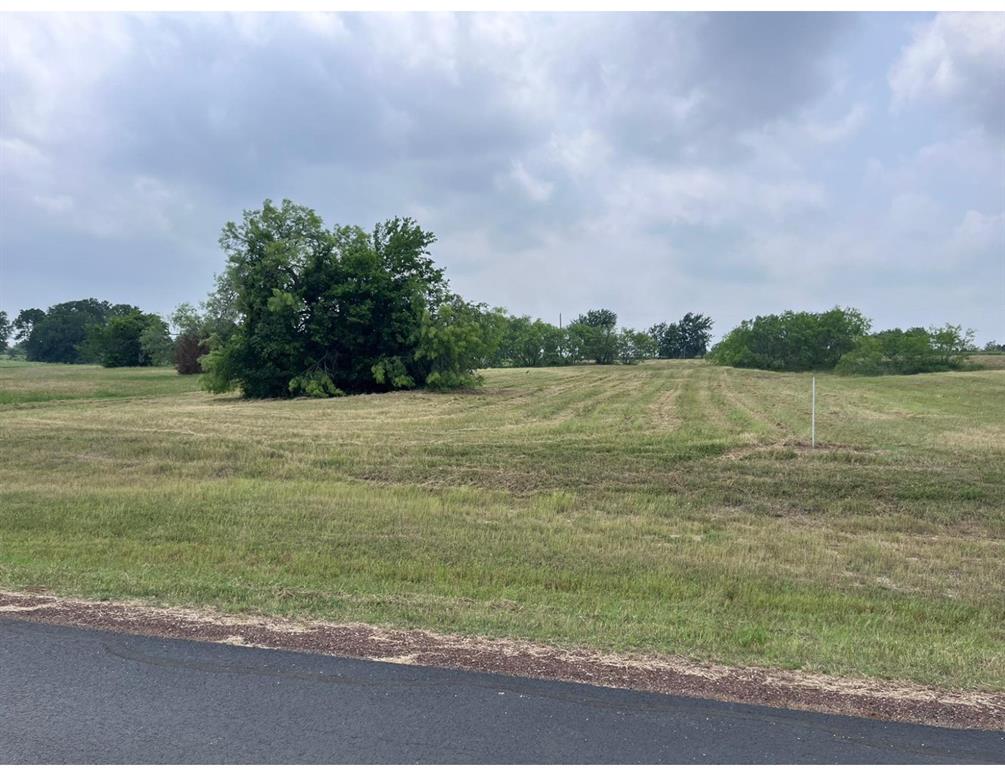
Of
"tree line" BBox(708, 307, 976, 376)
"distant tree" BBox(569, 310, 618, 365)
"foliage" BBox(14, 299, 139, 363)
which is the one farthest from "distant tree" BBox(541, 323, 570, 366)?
"foliage" BBox(14, 299, 139, 363)

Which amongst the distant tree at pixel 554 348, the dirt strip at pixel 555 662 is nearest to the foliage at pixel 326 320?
the dirt strip at pixel 555 662

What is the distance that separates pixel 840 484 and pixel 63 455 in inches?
608

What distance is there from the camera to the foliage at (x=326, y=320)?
125ft

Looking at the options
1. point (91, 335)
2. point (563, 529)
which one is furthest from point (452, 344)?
point (91, 335)

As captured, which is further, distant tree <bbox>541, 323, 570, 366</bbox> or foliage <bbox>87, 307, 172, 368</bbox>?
distant tree <bbox>541, 323, 570, 366</bbox>

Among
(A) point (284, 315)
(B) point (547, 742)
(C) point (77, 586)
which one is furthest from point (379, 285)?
(B) point (547, 742)

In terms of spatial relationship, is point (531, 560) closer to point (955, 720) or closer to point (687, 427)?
point (955, 720)

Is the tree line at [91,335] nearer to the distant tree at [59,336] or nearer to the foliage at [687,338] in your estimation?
the distant tree at [59,336]

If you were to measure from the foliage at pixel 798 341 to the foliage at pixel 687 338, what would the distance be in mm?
68643

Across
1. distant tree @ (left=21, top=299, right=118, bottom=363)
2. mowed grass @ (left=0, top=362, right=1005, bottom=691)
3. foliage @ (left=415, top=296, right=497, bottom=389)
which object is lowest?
mowed grass @ (left=0, top=362, right=1005, bottom=691)

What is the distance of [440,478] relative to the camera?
46.7ft

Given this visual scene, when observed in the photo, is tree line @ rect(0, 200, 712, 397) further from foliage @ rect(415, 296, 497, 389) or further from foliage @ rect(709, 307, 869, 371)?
foliage @ rect(709, 307, 869, 371)

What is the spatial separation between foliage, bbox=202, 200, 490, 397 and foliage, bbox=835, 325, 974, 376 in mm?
47710

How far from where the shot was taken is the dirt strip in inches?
186
